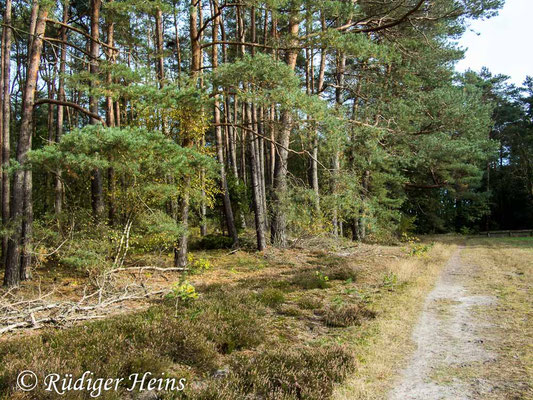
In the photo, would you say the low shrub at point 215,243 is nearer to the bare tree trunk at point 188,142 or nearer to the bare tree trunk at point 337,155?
the bare tree trunk at point 188,142

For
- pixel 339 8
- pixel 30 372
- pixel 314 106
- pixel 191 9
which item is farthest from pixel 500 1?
pixel 30 372

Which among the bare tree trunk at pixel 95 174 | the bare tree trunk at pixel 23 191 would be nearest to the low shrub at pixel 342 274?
the bare tree trunk at pixel 95 174

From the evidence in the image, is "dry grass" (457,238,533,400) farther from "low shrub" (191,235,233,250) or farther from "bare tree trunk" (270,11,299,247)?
"low shrub" (191,235,233,250)

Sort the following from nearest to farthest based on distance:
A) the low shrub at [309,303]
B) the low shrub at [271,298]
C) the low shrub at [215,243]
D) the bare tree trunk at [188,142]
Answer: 1. the low shrub at [309,303]
2. the low shrub at [271,298]
3. the bare tree trunk at [188,142]
4. the low shrub at [215,243]

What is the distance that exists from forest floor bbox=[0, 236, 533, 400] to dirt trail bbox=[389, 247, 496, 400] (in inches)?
0.8

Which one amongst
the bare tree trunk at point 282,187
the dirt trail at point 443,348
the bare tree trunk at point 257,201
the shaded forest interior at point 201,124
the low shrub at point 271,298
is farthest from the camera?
the bare tree trunk at point 257,201

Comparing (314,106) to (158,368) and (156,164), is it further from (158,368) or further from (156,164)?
(158,368)

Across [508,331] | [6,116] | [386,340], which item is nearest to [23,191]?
[6,116]

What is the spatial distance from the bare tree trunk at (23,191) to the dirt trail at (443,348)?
8812 millimetres

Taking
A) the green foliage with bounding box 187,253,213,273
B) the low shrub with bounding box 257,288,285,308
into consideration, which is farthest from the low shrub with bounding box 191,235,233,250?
the low shrub with bounding box 257,288,285,308

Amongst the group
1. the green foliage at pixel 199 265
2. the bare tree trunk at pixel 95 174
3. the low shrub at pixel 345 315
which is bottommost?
the low shrub at pixel 345 315

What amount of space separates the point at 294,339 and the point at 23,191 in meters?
8.15

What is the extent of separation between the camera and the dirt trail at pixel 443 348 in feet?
13.0

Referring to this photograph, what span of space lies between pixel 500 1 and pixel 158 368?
1559 centimetres
